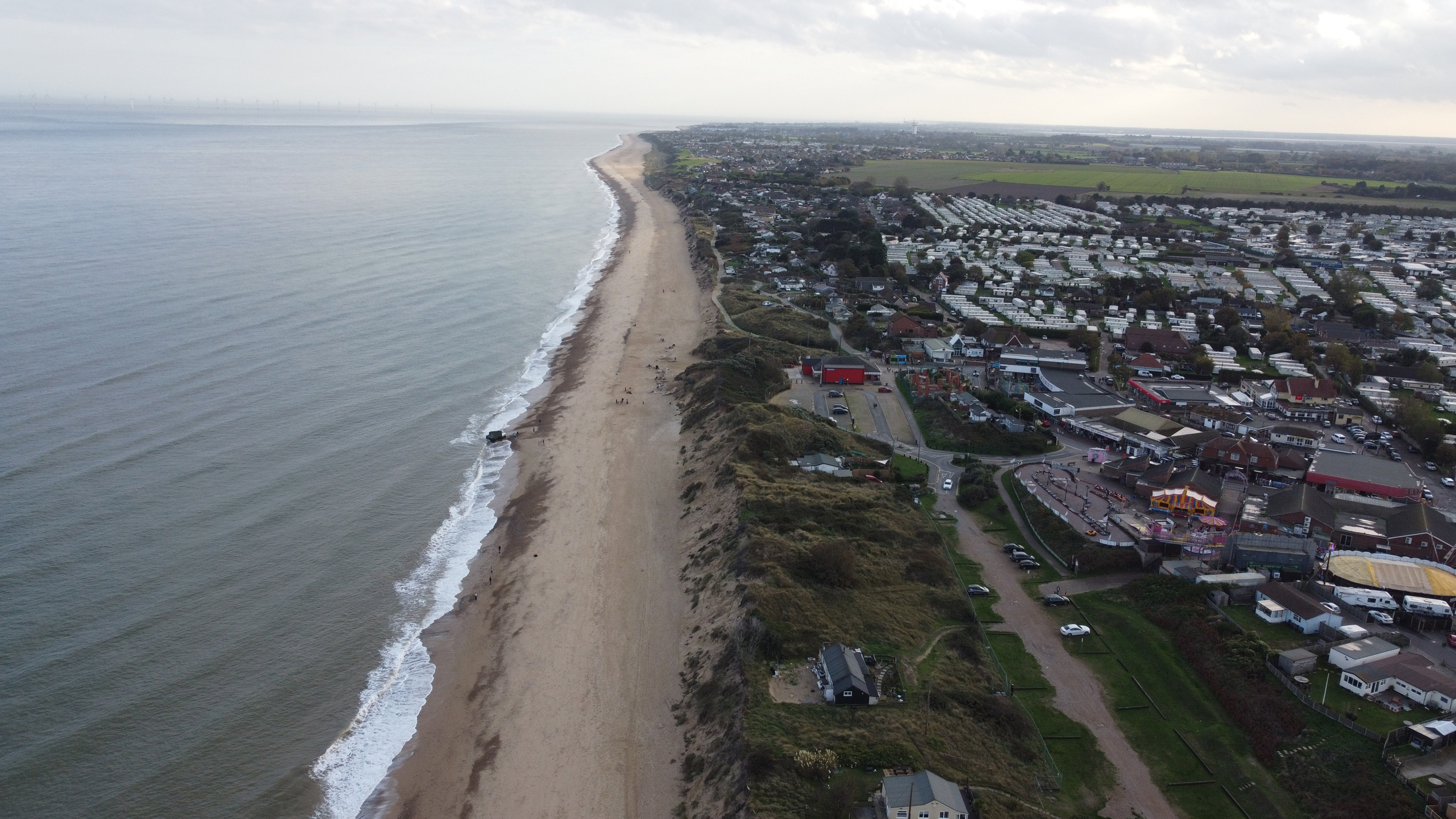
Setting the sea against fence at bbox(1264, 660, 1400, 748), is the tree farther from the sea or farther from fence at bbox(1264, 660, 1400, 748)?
the sea

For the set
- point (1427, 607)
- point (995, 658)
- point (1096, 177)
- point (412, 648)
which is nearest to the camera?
point (995, 658)

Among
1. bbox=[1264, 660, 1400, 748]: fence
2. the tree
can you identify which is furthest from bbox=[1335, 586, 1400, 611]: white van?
the tree

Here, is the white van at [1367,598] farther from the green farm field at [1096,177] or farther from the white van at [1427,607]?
the green farm field at [1096,177]

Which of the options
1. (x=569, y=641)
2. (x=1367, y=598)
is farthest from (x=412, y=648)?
(x=1367, y=598)

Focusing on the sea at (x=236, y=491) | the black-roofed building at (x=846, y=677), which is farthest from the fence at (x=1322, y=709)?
the sea at (x=236, y=491)

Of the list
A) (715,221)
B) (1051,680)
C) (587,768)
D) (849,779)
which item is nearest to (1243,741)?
(1051,680)

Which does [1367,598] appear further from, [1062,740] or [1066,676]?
[1062,740]
